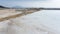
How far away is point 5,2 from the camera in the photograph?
6.37 ft

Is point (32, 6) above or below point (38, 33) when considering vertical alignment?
below

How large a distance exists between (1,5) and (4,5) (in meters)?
0.05

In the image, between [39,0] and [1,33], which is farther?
[39,0]

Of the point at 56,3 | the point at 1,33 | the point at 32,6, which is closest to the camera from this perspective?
the point at 1,33

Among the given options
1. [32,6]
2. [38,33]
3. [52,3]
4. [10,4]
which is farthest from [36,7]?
[38,33]

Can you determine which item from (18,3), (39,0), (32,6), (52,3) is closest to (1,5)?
(18,3)

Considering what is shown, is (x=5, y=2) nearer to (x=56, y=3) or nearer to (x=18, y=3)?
(x=18, y=3)

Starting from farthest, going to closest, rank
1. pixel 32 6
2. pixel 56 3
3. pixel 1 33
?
pixel 32 6, pixel 56 3, pixel 1 33

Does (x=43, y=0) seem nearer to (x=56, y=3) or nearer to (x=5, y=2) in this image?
(x=56, y=3)

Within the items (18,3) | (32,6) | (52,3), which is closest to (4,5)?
(18,3)

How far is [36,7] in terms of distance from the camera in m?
1.96

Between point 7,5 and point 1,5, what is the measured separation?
11 cm

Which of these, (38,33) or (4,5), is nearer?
(38,33)

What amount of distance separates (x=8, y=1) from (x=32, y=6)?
1.45 ft
